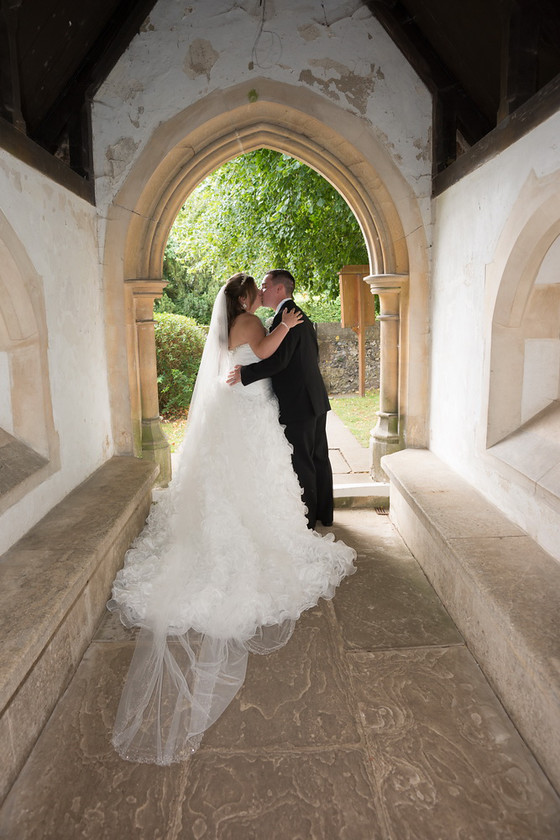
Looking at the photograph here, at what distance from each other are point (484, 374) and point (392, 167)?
1875 millimetres

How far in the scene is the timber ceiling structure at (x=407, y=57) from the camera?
286 centimetres

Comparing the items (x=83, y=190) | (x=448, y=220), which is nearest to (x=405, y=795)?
(x=448, y=220)

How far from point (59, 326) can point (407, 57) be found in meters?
3.02

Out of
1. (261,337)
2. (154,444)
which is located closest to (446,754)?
(261,337)

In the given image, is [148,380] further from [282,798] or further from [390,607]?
[282,798]

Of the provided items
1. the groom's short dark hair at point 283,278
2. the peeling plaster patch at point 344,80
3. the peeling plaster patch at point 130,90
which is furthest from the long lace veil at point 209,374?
the peeling plaster patch at point 344,80

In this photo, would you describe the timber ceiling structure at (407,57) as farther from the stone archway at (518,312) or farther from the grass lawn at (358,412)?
the grass lawn at (358,412)

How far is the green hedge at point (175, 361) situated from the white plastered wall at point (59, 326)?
6.02 metres

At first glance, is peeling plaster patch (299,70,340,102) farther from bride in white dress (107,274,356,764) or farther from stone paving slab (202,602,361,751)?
stone paving slab (202,602,361,751)

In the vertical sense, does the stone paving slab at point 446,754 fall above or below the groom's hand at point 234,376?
below

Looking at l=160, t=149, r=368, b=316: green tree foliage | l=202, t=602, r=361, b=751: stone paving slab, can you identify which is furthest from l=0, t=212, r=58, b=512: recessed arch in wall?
l=160, t=149, r=368, b=316: green tree foliage

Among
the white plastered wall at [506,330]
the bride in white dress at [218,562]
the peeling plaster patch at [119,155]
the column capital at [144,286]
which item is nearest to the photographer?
the bride in white dress at [218,562]

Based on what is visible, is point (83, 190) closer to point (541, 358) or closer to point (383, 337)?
point (383, 337)

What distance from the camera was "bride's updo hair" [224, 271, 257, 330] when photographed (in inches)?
137
